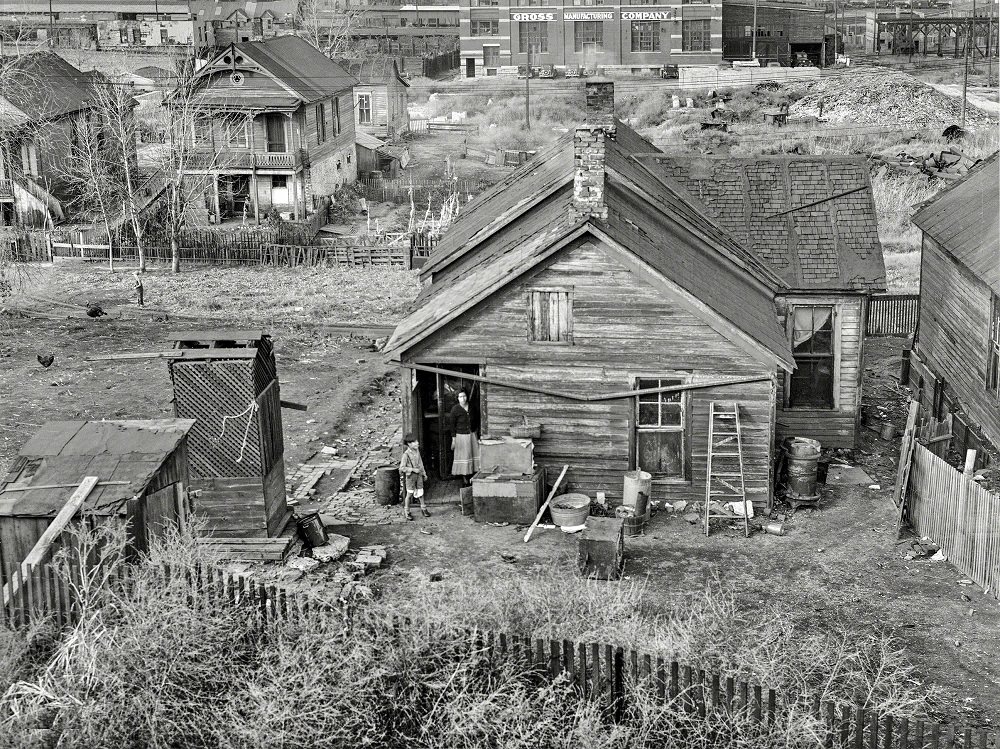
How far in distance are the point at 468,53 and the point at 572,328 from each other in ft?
244

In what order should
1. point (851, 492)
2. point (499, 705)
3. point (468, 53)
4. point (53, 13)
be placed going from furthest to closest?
point (53, 13)
point (468, 53)
point (851, 492)
point (499, 705)

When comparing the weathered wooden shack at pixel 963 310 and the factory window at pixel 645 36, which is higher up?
the factory window at pixel 645 36

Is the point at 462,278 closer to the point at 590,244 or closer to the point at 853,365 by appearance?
the point at 590,244

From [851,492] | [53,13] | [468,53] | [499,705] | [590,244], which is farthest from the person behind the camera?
[53,13]

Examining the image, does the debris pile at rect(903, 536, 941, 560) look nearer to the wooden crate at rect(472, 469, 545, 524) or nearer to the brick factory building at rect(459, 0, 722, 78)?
the wooden crate at rect(472, 469, 545, 524)

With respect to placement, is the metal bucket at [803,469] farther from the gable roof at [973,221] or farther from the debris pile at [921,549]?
the gable roof at [973,221]

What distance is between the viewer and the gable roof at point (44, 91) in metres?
46.6

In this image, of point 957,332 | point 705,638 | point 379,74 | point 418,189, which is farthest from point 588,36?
point 705,638

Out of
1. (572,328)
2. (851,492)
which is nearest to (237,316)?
(572,328)

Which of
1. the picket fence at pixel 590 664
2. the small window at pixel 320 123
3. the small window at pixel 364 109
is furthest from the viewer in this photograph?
→ the small window at pixel 364 109

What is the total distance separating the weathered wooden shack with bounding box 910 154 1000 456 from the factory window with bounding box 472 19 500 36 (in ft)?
219

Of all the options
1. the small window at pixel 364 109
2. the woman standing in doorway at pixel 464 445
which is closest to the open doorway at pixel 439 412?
the woman standing in doorway at pixel 464 445

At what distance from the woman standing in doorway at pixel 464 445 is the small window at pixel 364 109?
173 ft

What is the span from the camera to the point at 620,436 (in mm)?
20688
